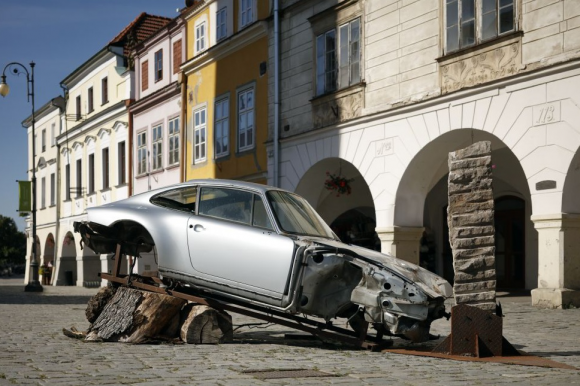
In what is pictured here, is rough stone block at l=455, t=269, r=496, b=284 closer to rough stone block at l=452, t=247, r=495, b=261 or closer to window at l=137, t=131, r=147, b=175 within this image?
rough stone block at l=452, t=247, r=495, b=261

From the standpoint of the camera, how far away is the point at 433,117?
18.6 m

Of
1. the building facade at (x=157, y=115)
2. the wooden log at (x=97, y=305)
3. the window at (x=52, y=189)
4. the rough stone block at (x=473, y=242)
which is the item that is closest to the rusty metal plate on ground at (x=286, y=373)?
the rough stone block at (x=473, y=242)

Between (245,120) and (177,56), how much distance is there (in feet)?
23.7

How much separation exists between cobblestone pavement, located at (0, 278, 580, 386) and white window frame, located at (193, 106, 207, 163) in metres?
18.1

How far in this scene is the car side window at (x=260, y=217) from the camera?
10.1 m

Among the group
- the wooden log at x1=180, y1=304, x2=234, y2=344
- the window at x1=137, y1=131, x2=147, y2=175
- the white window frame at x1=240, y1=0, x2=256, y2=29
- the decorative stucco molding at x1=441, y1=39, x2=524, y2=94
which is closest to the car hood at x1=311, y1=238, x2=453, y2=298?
the wooden log at x1=180, y1=304, x2=234, y2=344

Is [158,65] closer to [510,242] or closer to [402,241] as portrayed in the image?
[510,242]

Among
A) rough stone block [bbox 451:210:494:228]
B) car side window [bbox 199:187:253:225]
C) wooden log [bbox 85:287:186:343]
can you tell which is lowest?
wooden log [bbox 85:287:186:343]

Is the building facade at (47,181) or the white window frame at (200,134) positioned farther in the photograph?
the building facade at (47,181)

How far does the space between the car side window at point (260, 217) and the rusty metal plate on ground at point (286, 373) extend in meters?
2.60

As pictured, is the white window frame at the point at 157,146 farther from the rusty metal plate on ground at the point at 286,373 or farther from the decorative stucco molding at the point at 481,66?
the rusty metal plate on ground at the point at 286,373

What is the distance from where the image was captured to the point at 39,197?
51.3 meters

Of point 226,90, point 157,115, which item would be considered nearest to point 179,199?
point 226,90

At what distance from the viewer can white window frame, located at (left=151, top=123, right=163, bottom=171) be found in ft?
111
